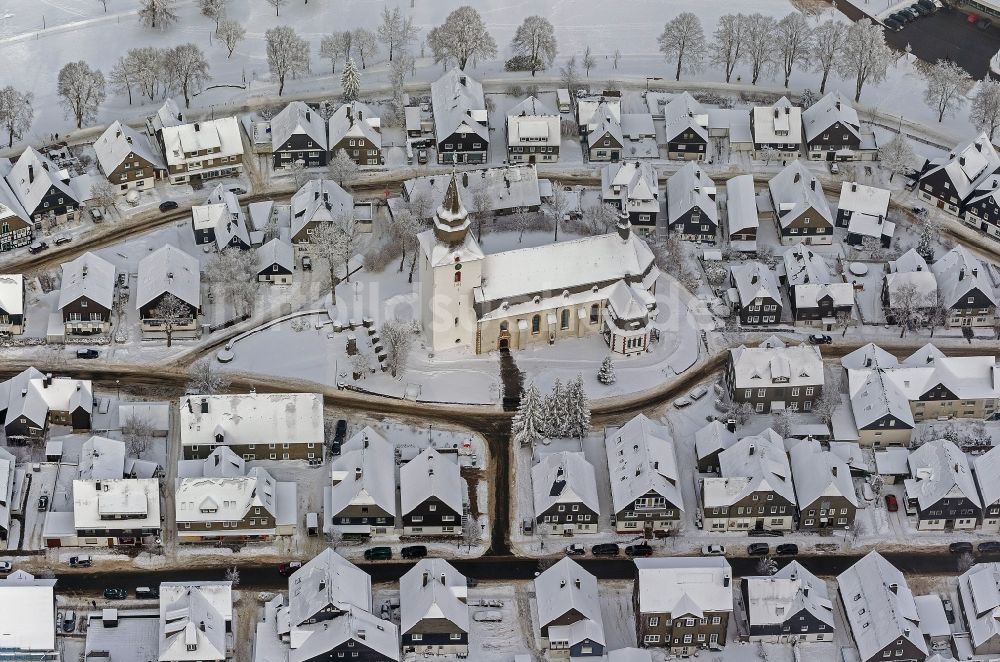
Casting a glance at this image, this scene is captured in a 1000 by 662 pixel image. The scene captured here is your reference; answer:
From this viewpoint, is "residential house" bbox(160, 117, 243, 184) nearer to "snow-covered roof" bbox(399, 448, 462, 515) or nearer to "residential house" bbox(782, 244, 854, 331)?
"snow-covered roof" bbox(399, 448, 462, 515)

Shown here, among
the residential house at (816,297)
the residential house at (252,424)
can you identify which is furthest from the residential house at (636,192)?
the residential house at (252,424)

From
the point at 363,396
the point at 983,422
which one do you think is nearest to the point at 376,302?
the point at 363,396

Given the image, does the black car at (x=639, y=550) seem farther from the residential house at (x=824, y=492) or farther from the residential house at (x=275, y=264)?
the residential house at (x=275, y=264)

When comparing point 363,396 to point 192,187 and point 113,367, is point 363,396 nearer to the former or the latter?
point 113,367

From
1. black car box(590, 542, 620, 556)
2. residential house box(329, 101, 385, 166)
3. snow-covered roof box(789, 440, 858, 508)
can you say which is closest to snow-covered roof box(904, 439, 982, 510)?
snow-covered roof box(789, 440, 858, 508)

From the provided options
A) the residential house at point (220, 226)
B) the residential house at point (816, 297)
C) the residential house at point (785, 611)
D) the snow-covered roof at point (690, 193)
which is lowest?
the residential house at point (785, 611)
